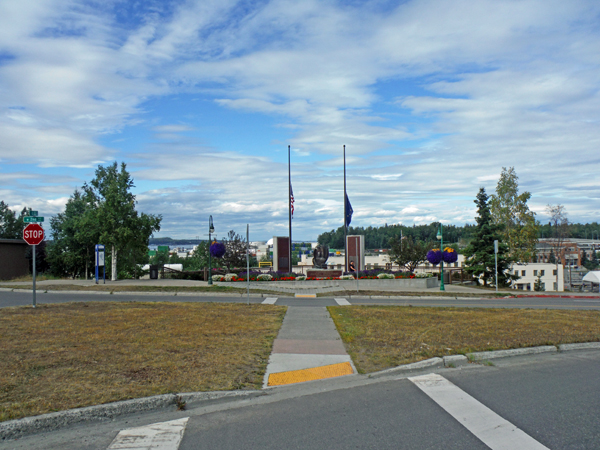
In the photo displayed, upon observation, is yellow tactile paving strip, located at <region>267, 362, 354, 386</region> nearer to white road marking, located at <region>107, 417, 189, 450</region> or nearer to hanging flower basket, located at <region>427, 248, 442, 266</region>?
white road marking, located at <region>107, 417, 189, 450</region>

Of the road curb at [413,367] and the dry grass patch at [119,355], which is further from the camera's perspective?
the road curb at [413,367]

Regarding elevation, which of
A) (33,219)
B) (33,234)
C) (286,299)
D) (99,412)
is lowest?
(286,299)

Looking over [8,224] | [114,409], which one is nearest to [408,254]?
[114,409]

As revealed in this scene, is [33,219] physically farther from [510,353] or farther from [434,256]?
[434,256]

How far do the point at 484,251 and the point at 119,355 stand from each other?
2945cm

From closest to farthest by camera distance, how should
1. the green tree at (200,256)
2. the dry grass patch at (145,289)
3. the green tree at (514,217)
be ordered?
1. the dry grass patch at (145,289)
2. the green tree at (514,217)
3. the green tree at (200,256)

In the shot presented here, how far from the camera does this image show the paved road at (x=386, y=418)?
461cm

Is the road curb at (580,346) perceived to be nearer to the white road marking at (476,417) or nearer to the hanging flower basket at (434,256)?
the white road marking at (476,417)

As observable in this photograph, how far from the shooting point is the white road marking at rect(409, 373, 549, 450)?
4.60 m

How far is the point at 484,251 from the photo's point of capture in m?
32.4

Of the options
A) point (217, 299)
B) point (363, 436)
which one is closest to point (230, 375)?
point (363, 436)

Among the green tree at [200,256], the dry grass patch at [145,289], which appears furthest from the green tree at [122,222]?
the green tree at [200,256]

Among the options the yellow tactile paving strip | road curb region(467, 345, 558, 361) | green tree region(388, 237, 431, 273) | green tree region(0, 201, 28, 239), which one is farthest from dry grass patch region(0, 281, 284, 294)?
green tree region(0, 201, 28, 239)

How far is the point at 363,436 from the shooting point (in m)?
4.76
